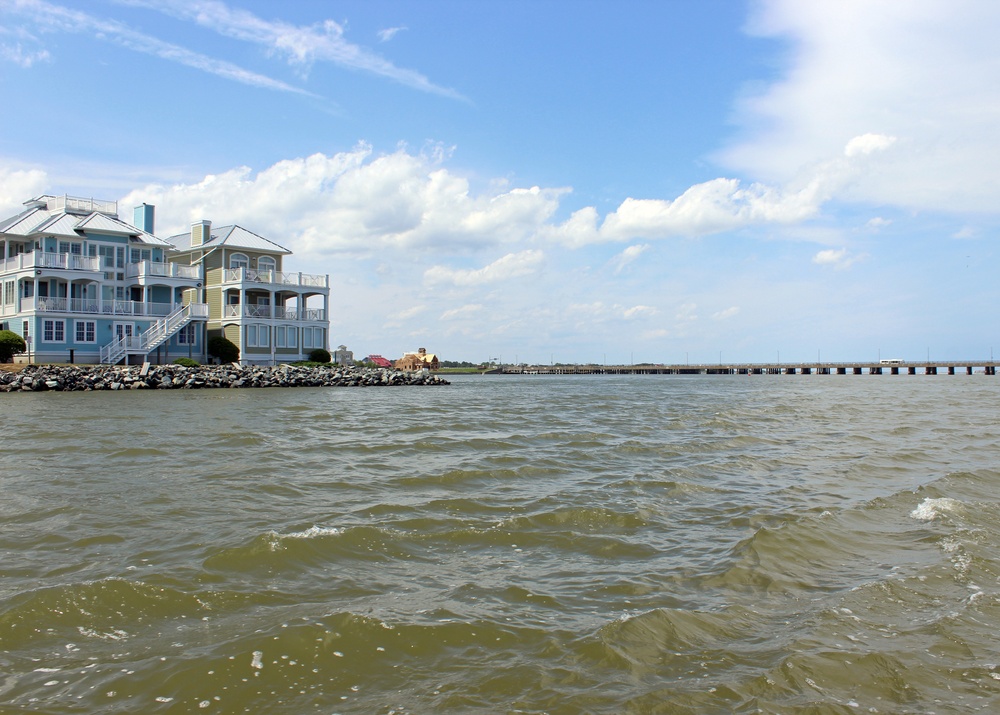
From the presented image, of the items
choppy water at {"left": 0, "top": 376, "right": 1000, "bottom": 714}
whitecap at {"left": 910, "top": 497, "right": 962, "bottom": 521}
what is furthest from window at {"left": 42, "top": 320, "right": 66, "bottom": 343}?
whitecap at {"left": 910, "top": 497, "right": 962, "bottom": 521}

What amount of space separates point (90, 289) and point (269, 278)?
38.9 ft

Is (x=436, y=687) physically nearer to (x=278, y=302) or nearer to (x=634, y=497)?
(x=634, y=497)

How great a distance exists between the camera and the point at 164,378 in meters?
37.4

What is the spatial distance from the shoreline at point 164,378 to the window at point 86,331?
146 inches

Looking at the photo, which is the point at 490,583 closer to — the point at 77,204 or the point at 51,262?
the point at 51,262

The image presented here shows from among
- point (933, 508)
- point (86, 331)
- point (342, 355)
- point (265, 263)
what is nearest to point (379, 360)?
point (342, 355)

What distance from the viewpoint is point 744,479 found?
40.7 ft

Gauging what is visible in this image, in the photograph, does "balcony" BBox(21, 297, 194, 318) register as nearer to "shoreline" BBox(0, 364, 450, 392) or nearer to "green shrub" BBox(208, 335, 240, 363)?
"green shrub" BBox(208, 335, 240, 363)

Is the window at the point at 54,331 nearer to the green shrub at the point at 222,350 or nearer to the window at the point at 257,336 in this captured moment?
the green shrub at the point at 222,350

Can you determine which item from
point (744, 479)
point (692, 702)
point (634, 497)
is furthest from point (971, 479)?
point (692, 702)

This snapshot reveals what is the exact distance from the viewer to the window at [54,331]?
4050 cm

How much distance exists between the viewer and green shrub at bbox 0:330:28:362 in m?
37.8

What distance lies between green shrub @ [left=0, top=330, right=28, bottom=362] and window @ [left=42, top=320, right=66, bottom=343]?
168 cm

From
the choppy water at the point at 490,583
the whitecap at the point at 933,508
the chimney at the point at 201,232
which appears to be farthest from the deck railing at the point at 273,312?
the whitecap at the point at 933,508
